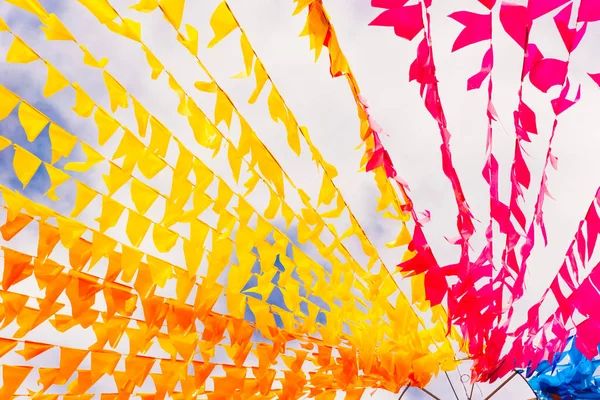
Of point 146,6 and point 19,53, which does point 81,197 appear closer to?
point 19,53

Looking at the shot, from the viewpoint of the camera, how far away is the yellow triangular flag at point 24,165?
1857mm

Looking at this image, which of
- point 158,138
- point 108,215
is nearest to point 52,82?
point 158,138

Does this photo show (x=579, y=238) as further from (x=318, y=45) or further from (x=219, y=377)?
(x=219, y=377)

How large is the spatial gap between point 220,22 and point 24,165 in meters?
0.80

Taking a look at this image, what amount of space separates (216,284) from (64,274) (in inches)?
21.1

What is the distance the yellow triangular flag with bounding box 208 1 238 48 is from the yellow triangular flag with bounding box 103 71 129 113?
424 mm

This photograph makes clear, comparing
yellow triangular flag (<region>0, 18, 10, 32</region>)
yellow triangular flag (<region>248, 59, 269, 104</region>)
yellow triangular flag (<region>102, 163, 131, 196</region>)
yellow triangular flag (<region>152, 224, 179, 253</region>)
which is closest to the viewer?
yellow triangular flag (<region>0, 18, 10, 32</region>)

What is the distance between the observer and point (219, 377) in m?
2.47

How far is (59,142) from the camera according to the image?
73.0 inches

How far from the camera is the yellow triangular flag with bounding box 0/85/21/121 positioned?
1.69m

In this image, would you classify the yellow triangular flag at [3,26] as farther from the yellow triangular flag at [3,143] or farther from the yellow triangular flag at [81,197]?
the yellow triangular flag at [81,197]

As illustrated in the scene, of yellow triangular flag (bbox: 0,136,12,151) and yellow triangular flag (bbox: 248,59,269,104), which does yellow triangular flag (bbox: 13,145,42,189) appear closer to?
yellow triangular flag (bbox: 0,136,12,151)

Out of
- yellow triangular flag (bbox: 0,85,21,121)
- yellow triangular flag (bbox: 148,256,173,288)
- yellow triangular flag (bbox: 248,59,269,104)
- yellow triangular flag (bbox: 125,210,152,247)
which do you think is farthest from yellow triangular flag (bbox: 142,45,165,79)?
yellow triangular flag (bbox: 148,256,173,288)

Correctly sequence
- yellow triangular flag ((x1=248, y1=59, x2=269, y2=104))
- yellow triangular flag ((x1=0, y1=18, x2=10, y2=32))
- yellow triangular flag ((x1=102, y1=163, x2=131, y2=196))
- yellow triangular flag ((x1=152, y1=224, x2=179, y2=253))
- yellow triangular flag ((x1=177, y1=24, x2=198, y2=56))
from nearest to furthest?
yellow triangular flag ((x1=0, y1=18, x2=10, y2=32)) < yellow triangular flag ((x1=177, y1=24, x2=198, y2=56)) < yellow triangular flag ((x1=248, y1=59, x2=269, y2=104)) < yellow triangular flag ((x1=102, y1=163, x2=131, y2=196)) < yellow triangular flag ((x1=152, y1=224, x2=179, y2=253))
